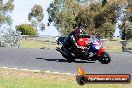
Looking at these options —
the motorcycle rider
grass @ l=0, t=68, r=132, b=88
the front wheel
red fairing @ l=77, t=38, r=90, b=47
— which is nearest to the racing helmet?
the motorcycle rider

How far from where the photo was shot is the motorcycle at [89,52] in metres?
16.9

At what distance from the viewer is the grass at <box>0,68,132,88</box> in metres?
9.89

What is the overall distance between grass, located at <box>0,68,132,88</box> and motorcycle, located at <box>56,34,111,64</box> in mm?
4584

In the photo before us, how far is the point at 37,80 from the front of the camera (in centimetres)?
1105

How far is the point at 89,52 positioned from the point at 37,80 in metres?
6.62

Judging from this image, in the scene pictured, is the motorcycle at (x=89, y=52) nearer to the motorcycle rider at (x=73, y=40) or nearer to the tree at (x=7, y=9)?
the motorcycle rider at (x=73, y=40)

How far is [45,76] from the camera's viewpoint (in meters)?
12.1

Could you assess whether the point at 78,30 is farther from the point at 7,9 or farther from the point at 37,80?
the point at 7,9

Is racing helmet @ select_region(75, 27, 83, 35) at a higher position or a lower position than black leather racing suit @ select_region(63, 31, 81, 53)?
higher

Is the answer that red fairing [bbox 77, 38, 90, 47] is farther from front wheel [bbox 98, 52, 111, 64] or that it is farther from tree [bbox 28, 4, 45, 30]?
tree [bbox 28, 4, 45, 30]

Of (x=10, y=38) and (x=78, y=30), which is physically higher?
(x=78, y=30)

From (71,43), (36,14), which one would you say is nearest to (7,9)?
(36,14)

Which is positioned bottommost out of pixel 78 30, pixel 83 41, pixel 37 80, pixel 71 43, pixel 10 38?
pixel 10 38

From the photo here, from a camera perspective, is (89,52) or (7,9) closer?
(89,52)
